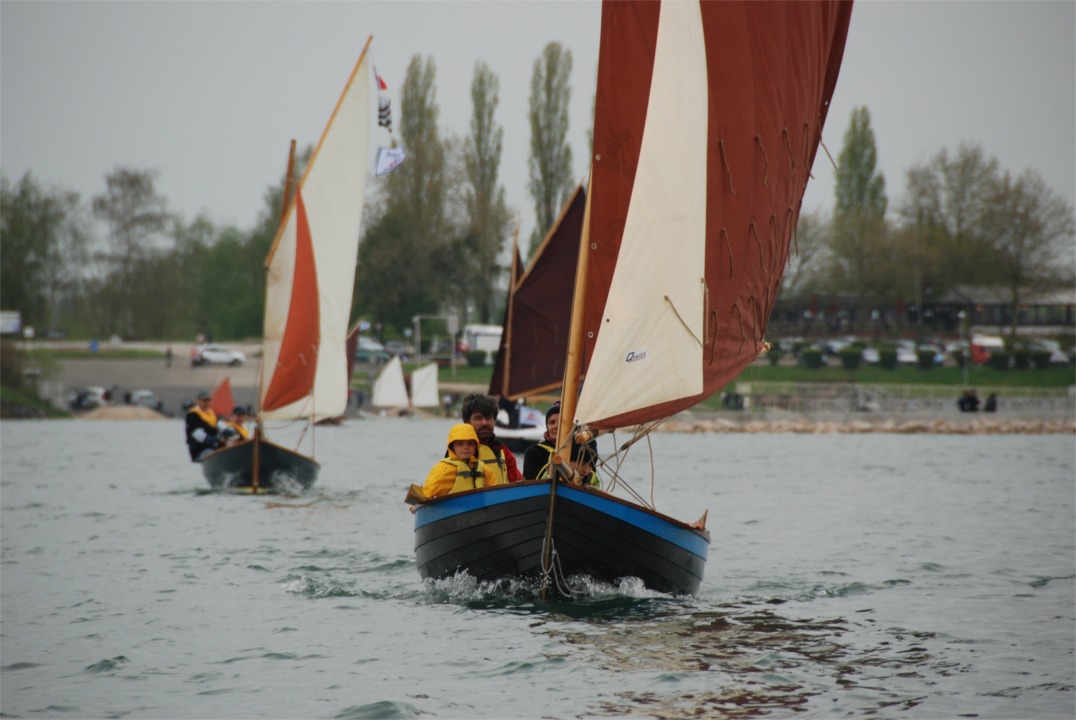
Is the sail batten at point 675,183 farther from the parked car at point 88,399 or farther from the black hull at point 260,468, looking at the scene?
the parked car at point 88,399

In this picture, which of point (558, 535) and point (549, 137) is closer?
point (558, 535)

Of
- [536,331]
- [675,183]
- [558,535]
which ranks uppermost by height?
[675,183]

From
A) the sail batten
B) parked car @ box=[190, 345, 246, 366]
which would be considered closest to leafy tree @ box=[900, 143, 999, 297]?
parked car @ box=[190, 345, 246, 366]

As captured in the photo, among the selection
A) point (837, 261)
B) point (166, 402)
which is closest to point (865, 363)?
point (837, 261)

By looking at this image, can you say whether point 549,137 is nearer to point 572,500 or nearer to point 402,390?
point 402,390

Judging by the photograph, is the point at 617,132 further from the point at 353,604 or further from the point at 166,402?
the point at 166,402

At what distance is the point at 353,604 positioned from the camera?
13.4 meters

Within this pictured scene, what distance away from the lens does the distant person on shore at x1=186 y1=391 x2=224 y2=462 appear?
1059 inches

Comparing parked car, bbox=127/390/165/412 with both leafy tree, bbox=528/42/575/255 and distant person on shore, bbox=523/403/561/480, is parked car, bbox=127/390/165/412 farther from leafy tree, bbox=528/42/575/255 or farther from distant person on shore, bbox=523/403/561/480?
distant person on shore, bbox=523/403/561/480

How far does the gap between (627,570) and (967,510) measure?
15163mm

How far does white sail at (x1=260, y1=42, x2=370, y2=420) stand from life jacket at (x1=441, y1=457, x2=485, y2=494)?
14542mm

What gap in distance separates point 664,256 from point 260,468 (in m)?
16.0

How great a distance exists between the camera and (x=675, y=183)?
1197cm

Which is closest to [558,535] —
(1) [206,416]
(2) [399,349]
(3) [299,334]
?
(3) [299,334]
